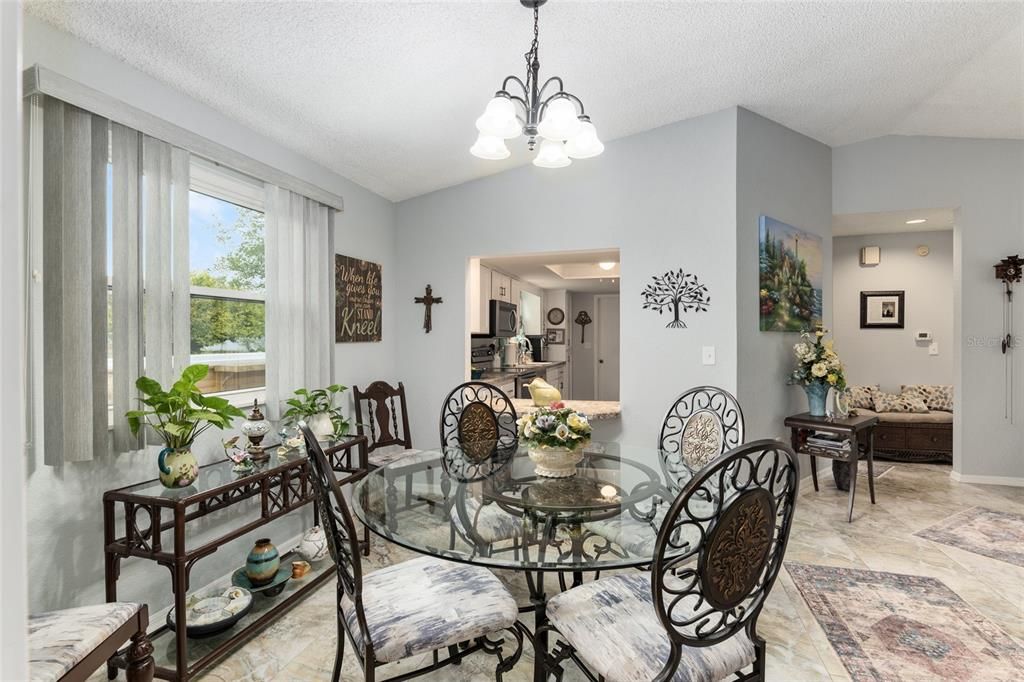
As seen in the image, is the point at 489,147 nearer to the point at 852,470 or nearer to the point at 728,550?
the point at 728,550

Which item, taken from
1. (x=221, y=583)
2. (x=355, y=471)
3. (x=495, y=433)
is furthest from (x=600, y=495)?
(x=221, y=583)

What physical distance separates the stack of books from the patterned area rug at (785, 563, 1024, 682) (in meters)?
1.05

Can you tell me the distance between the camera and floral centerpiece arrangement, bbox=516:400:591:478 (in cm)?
208

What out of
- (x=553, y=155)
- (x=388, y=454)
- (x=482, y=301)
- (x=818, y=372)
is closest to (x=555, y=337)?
(x=482, y=301)

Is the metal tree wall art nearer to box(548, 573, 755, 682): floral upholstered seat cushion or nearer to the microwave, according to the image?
the microwave

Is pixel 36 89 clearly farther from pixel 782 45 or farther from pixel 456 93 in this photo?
pixel 782 45

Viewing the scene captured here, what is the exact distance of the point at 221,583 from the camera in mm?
2557

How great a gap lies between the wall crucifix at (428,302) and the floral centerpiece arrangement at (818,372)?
2772 mm

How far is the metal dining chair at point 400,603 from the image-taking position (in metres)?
1.48

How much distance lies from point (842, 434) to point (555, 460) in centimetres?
259

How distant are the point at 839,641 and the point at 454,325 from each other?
9.94 feet

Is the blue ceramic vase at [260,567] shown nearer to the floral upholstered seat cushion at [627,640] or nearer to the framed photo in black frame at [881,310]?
the floral upholstered seat cushion at [627,640]

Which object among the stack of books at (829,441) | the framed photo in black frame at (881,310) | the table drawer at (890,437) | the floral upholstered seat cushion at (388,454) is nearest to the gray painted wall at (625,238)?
the floral upholstered seat cushion at (388,454)

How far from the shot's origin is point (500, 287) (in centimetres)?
565
